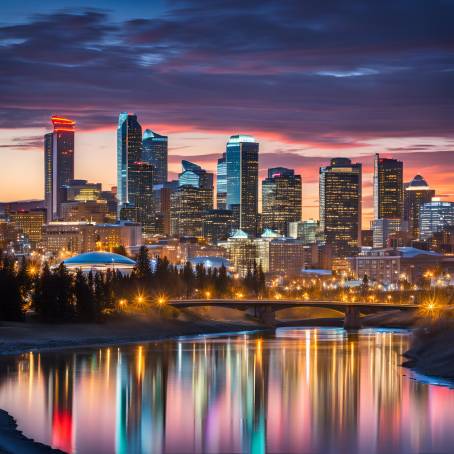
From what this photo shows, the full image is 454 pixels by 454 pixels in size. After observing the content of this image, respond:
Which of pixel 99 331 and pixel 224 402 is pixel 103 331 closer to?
pixel 99 331

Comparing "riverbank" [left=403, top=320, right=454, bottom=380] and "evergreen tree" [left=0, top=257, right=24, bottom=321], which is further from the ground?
"evergreen tree" [left=0, top=257, right=24, bottom=321]

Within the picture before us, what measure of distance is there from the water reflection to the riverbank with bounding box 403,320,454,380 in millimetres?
2339

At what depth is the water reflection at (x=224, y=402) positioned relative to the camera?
6438 centimetres

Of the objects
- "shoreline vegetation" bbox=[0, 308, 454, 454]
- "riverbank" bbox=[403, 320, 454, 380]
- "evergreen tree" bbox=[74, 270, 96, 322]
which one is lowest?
"shoreline vegetation" bbox=[0, 308, 454, 454]

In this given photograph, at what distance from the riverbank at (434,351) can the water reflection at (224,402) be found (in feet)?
7.67

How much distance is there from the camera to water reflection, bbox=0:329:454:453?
64375mm

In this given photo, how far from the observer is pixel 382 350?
13425 cm

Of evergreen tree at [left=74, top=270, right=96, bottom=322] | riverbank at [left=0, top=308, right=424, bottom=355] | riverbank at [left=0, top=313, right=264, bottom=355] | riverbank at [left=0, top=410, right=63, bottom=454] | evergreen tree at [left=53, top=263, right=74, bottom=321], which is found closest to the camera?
riverbank at [left=0, top=410, right=63, bottom=454]

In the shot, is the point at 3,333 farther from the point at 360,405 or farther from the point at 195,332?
the point at 360,405

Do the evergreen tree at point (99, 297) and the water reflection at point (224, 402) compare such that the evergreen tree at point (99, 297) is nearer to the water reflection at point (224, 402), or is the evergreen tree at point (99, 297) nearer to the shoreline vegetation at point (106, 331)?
the shoreline vegetation at point (106, 331)

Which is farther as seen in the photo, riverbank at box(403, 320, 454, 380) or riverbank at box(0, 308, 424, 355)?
riverbank at box(0, 308, 424, 355)

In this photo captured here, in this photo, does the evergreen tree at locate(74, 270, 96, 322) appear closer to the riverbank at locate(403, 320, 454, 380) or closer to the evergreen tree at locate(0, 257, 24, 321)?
the evergreen tree at locate(0, 257, 24, 321)

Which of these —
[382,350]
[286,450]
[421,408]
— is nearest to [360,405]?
[421,408]

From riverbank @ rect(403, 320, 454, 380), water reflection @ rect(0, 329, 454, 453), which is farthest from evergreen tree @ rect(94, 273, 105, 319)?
riverbank @ rect(403, 320, 454, 380)
